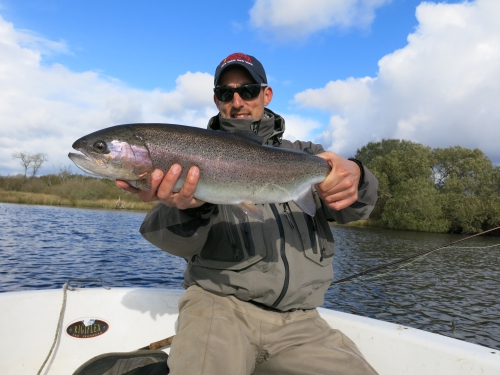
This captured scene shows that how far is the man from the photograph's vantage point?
274cm

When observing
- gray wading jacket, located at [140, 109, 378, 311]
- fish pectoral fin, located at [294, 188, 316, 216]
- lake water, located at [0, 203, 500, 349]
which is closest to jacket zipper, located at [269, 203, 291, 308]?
gray wading jacket, located at [140, 109, 378, 311]

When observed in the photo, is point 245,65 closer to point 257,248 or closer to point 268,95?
point 268,95

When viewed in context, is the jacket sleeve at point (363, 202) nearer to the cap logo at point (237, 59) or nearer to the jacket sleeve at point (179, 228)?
the jacket sleeve at point (179, 228)

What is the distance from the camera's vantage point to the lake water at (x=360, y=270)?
11742 mm

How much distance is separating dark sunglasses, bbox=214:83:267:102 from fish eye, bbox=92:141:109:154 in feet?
4.83

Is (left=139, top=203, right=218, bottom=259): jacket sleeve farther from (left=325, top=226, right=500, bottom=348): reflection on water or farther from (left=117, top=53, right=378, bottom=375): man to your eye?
(left=325, top=226, right=500, bottom=348): reflection on water

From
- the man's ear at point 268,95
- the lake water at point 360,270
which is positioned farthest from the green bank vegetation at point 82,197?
the man's ear at point 268,95

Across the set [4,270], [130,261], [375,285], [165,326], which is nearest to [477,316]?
[375,285]

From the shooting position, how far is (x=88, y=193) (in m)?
56.7

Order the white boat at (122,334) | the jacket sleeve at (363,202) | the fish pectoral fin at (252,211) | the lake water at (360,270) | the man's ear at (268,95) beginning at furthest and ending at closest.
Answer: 1. the lake water at (360,270)
2. the man's ear at (268,95)
3. the white boat at (122,334)
4. the jacket sleeve at (363,202)
5. the fish pectoral fin at (252,211)

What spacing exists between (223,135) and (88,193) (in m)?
59.0

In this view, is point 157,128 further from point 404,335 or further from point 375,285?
point 375,285

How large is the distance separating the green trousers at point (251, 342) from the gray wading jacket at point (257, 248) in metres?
0.11

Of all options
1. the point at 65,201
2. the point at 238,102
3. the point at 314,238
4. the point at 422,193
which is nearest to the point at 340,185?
the point at 314,238
